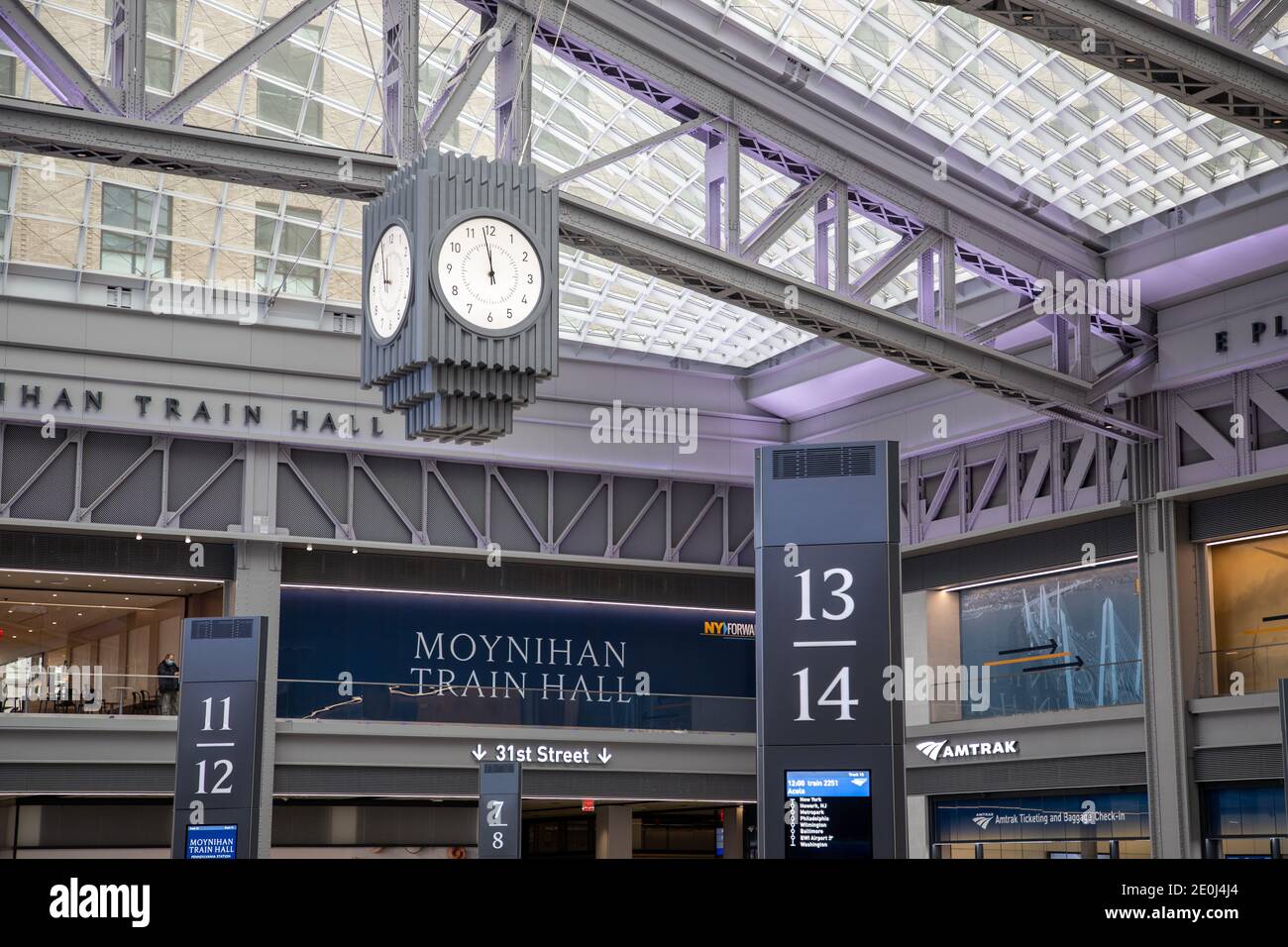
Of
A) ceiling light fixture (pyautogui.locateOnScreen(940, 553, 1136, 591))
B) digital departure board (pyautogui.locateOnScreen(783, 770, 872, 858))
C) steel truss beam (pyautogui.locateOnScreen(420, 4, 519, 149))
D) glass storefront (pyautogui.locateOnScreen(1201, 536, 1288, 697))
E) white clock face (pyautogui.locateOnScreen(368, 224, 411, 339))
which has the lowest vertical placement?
digital departure board (pyautogui.locateOnScreen(783, 770, 872, 858))

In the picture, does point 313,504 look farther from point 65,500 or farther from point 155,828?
point 155,828

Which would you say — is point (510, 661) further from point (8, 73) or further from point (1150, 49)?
point (1150, 49)

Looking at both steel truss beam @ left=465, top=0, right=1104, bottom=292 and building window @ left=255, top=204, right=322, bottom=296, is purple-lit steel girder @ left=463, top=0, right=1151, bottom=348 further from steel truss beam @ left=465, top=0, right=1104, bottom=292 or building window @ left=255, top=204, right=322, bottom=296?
building window @ left=255, top=204, right=322, bottom=296

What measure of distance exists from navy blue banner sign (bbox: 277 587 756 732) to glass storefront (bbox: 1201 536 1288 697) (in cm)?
1128

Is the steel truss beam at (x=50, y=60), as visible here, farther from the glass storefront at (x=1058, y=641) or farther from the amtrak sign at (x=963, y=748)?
the amtrak sign at (x=963, y=748)

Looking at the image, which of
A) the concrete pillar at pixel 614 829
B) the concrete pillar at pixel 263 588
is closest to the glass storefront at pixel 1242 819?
the concrete pillar at pixel 614 829

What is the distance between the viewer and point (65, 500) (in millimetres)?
34906

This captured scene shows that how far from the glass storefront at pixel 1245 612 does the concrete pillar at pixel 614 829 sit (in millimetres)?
18061

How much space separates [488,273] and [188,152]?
4772mm

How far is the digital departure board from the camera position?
1673cm

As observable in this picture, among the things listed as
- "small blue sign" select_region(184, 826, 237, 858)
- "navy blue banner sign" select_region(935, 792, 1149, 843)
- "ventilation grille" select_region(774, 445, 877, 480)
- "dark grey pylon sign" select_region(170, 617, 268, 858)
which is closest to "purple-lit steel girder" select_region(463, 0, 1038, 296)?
"ventilation grille" select_region(774, 445, 877, 480)

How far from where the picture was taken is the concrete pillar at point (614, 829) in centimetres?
4269

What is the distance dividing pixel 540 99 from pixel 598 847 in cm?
2178
